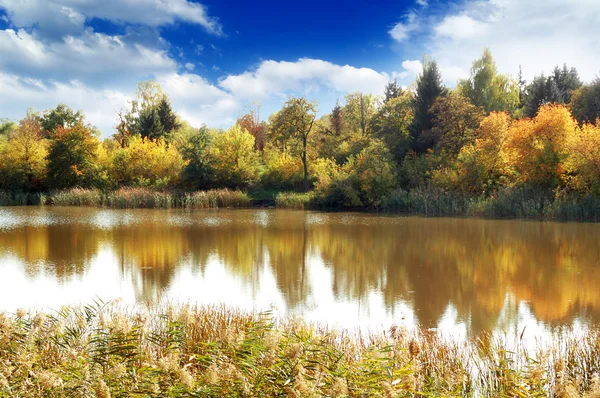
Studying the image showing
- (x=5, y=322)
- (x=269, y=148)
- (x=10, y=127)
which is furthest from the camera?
(x=10, y=127)

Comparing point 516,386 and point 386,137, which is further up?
point 386,137

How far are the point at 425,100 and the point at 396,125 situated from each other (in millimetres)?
3054

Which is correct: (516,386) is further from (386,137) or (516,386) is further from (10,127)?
(10,127)

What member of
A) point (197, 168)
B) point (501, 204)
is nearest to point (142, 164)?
point (197, 168)

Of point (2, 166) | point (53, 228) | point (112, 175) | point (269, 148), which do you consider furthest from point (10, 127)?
point (53, 228)

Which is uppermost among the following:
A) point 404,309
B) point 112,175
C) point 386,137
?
point 386,137

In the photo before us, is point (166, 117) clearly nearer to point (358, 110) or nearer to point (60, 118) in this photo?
point (60, 118)

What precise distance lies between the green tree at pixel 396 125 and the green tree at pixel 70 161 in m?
22.8

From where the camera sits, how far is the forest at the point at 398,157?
24.3 meters

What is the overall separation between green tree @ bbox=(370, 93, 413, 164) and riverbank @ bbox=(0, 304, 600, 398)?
95.7 ft

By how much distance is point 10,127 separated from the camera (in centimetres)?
5769

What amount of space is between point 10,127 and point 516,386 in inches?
2578

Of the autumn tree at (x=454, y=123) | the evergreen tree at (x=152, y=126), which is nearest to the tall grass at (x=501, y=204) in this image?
the autumn tree at (x=454, y=123)

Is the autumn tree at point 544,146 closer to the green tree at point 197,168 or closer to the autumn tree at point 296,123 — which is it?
the autumn tree at point 296,123
